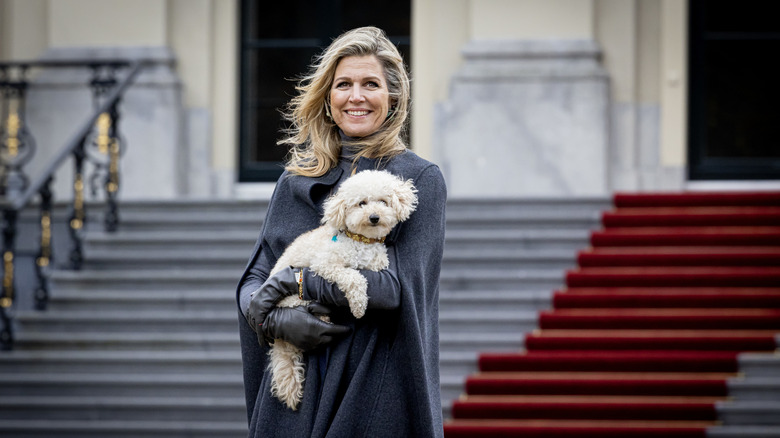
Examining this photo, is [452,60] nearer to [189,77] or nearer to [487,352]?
[189,77]

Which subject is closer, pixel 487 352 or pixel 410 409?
pixel 410 409

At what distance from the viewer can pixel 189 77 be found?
39.1ft

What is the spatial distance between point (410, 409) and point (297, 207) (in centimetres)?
69

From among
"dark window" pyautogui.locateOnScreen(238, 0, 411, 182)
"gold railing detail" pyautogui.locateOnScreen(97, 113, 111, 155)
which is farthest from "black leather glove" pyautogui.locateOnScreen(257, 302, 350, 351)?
"dark window" pyautogui.locateOnScreen(238, 0, 411, 182)

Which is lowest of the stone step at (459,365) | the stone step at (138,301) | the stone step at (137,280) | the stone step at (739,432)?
the stone step at (739,432)

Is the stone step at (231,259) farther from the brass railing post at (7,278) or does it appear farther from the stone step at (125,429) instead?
the stone step at (125,429)

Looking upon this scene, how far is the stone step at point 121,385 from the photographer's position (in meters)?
7.98

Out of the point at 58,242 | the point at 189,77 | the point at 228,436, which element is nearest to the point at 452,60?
the point at 189,77

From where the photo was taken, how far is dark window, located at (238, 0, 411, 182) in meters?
12.2

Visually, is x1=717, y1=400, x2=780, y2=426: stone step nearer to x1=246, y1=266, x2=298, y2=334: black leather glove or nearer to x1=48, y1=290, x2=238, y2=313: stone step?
x1=48, y1=290, x2=238, y2=313: stone step

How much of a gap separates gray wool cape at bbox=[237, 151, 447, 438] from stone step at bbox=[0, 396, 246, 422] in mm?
4609

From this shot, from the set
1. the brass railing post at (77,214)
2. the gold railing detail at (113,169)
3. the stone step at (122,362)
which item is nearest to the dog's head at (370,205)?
the stone step at (122,362)

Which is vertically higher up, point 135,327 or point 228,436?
point 135,327

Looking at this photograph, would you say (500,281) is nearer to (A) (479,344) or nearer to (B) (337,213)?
(A) (479,344)
